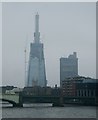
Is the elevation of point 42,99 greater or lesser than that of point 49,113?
greater

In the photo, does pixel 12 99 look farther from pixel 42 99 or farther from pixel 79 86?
pixel 79 86

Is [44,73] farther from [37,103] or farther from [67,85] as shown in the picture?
[37,103]

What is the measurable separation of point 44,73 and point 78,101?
607cm

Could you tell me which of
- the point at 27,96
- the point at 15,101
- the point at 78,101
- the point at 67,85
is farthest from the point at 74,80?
the point at 15,101

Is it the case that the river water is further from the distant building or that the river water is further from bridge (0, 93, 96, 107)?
the distant building

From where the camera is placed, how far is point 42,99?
35.4 m

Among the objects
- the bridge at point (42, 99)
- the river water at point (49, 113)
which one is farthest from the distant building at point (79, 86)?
the river water at point (49, 113)

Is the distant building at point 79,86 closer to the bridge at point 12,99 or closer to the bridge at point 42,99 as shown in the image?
the bridge at point 42,99

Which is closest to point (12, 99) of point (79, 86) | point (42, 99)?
point (42, 99)

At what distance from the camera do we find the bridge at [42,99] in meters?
30.3

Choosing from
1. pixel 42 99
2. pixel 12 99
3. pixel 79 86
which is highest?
pixel 79 86

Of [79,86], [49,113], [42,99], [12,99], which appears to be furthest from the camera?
[79,86]

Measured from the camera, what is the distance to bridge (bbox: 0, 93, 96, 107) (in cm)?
3034

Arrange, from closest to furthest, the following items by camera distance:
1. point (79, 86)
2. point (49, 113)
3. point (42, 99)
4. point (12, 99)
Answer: point (49, 113) < point (12, 99) < point (42, 99) < point (79, 86)
